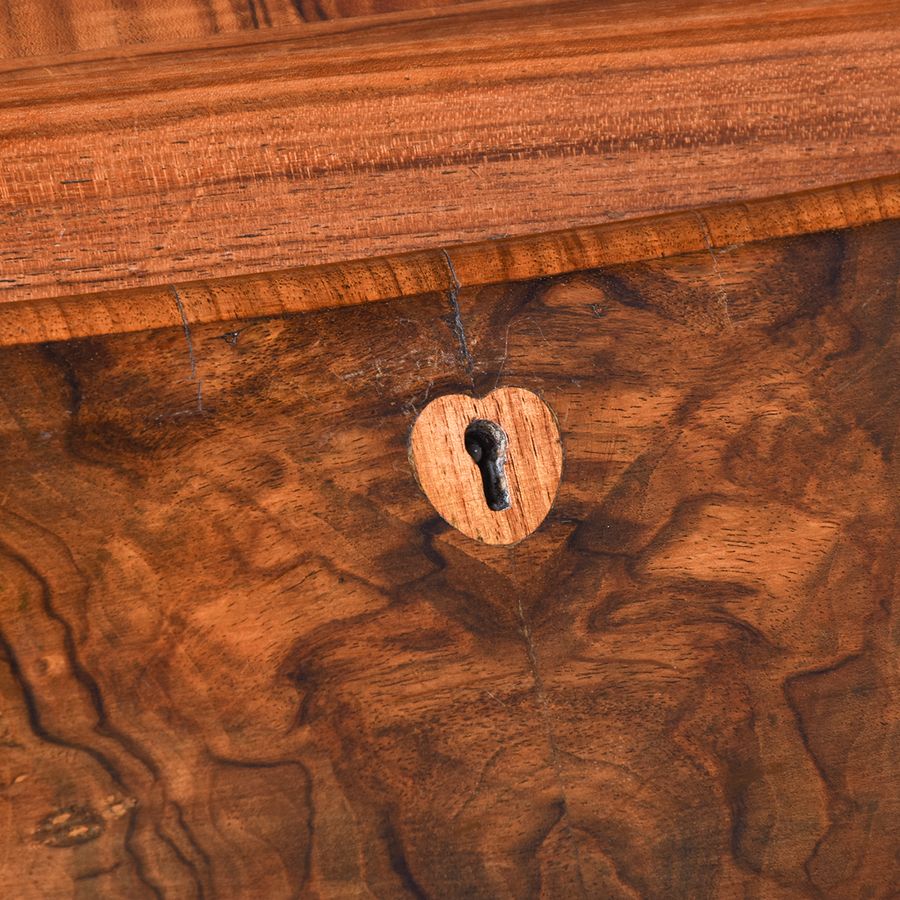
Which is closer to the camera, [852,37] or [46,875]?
[46,875]

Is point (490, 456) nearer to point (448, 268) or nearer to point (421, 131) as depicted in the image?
point (448, 268)

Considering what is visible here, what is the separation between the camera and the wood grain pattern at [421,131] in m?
0.81

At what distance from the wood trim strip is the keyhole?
10 cm

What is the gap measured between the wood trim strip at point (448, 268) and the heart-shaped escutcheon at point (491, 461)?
9 cm

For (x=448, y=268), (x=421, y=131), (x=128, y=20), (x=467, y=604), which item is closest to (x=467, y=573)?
(x=467, y=604)

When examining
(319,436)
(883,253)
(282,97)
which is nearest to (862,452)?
(883,253)

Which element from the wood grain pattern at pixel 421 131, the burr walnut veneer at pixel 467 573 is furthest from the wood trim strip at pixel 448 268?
the wood grain pattern at pixel 421 131

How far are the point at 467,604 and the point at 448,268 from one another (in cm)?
22

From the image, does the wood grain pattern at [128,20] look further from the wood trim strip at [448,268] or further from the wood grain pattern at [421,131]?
the wood trim strip at [448,268]

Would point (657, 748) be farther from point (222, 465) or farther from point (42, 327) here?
point (42, 327)

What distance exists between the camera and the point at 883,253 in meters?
0.73

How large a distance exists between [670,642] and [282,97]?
511 millimetres

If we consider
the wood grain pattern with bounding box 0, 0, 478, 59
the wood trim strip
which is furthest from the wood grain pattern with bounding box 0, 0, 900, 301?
the wood trim strip

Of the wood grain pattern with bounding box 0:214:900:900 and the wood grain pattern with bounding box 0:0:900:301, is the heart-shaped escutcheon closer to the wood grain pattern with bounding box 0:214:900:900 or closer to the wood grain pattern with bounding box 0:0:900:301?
the wood grain pattern with bounding box 0:214:900:900
